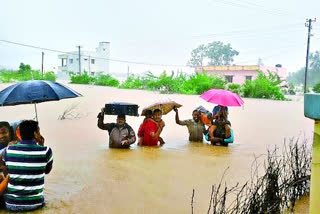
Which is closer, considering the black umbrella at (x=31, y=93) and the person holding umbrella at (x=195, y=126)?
the black umbrella at (x=31, y=93)

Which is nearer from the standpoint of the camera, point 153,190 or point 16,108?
point 153,190

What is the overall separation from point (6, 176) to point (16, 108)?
1249cm

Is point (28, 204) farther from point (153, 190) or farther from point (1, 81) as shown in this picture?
point (1, 81)

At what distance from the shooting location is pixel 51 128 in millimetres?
11656

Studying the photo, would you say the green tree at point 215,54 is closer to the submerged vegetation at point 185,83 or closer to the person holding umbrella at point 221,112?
the submerged vegetation at point 185,83

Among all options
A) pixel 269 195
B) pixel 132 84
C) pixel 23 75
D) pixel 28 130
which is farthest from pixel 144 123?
pixel 23 75

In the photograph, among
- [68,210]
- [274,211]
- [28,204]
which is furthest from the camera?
[68,210]

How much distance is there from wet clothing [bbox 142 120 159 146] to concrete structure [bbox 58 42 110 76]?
132 ft

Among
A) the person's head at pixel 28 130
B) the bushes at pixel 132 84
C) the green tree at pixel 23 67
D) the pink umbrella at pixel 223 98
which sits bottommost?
the person's head at pixel 28 130

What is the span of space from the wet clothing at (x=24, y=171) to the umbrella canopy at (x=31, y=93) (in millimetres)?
1368

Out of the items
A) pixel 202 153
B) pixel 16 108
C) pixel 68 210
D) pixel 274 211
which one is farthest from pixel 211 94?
pixel 16 108

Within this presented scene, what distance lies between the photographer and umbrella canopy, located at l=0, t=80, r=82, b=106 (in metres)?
5.23

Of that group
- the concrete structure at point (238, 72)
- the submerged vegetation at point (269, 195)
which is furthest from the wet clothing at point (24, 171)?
the concrete structure at point (238, 72)

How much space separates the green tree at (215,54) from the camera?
55.5 meters
